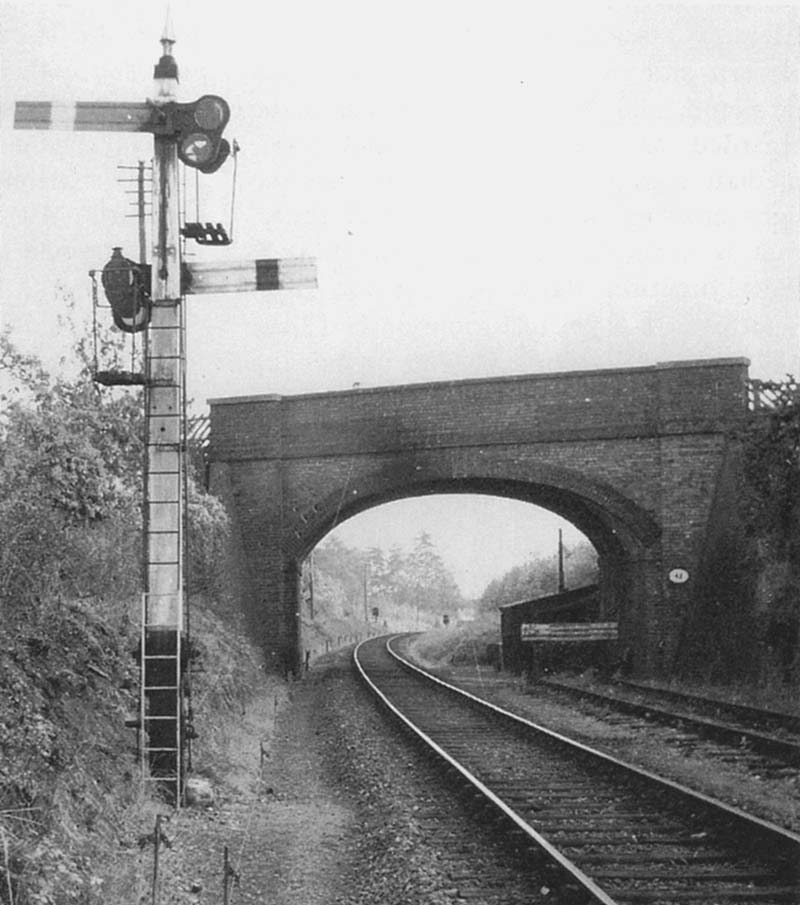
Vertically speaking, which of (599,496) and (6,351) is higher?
(6,351)

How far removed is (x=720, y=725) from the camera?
11680 millimetres

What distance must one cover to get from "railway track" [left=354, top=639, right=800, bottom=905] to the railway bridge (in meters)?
8.51

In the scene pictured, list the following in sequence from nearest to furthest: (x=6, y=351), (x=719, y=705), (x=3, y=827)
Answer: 1. (x=3, y=827)
2. (x=6, y=351)
3. (x=719, y=705)

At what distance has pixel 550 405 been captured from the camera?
20.3m

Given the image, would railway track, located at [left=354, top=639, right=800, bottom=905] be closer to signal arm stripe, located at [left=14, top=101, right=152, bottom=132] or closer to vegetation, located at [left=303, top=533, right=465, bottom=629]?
signal arm stripe, located at [left=14, top=101, right=152, bottom=132]

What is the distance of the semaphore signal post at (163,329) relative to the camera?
29.4 ft

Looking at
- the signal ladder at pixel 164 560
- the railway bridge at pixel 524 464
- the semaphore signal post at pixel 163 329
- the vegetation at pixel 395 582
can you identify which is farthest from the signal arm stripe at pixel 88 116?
the vegetation at pixel 395 582

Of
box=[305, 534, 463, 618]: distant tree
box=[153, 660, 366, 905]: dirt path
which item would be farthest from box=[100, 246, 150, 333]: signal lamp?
box=[305, 534, 463, 618]: distant tree

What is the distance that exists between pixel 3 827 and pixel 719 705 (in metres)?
10.8

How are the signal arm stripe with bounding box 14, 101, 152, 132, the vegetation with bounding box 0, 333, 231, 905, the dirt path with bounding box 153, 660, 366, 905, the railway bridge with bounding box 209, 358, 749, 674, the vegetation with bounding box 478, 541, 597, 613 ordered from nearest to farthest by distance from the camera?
the vegetation with bounding box 0, 333, 231, 905, the dirt path with bounding box 153, 660, 366, 905, the signal arm stripe with bounding box 14, 101, 152, 132, the railway bridge with bounding box 209, 358, 749, 674, the vegetation with bounding box 478, 541, 597, 613

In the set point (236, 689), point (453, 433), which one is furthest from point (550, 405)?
point (236, 689)

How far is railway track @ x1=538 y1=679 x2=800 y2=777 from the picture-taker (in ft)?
32.6

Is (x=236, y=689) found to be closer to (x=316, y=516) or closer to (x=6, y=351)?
(x=6, y=351)

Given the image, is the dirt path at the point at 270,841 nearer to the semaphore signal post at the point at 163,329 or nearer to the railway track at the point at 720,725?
the semaphore signal post at the point at 163,329
